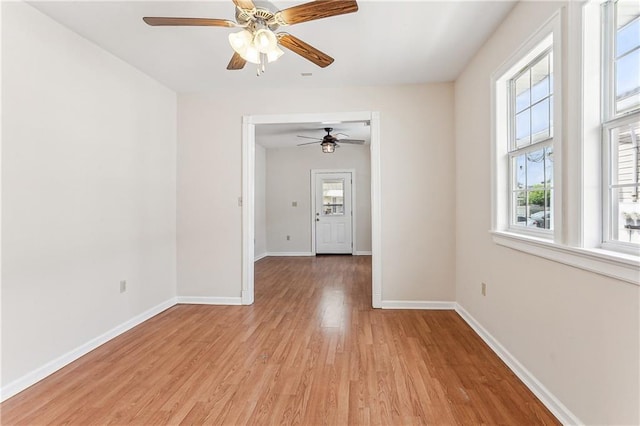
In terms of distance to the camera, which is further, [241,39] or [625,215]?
[241,39]

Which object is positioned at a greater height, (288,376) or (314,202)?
(314,202)

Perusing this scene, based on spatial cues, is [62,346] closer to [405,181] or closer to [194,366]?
[194,366]

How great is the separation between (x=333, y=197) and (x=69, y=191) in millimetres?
5628

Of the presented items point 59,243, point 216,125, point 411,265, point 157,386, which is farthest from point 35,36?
point 411,265

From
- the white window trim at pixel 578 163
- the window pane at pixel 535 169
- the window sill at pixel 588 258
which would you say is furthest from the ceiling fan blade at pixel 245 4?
the window sill at pixel 588 258

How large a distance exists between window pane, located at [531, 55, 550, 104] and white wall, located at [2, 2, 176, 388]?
11.1 ft

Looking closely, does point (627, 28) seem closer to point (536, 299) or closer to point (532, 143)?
point (532, 143)

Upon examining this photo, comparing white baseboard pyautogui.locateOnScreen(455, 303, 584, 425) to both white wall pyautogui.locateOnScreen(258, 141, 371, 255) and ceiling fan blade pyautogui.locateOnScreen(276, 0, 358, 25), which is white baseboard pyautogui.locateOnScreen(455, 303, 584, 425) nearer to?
ceiling fan blade pyautogui.locateOnScreen(276, 0, 358, 25)

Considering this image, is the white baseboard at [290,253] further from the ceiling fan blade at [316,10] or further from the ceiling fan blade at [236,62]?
the ceiling fan blade at [316,10]

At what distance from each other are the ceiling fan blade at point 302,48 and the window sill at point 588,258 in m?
1.84

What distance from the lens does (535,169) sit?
6.91ft

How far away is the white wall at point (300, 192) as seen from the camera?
7.39 metres

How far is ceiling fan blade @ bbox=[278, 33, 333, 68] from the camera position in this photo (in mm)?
1977

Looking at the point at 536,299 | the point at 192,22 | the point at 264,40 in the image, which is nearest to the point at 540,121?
the point at 536,299
